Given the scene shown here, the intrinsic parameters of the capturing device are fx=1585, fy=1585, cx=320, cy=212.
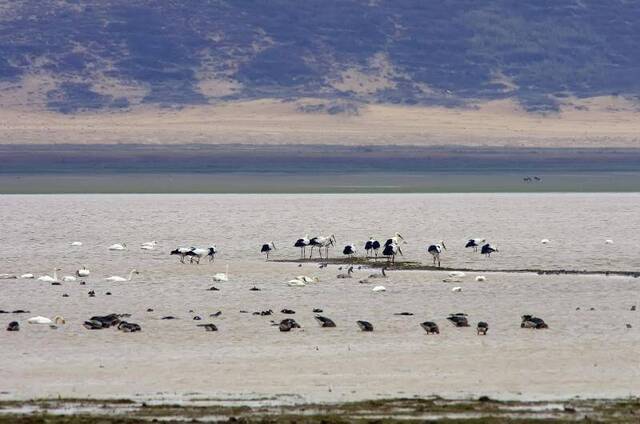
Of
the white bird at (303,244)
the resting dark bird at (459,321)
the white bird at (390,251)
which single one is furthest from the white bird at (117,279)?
the resting dark bird at (459,321)

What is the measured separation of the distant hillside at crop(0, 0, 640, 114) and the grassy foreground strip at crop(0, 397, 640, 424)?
107815 millimetres

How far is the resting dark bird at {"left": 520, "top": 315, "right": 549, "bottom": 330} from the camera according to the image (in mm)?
25469

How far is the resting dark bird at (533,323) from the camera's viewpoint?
25469 millimetres

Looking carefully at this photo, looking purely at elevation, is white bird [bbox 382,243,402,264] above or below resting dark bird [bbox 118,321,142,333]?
above

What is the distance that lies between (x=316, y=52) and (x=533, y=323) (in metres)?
125

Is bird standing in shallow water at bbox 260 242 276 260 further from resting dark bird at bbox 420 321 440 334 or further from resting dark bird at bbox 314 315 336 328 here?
resting dark bird at bbox 420 321 440 334

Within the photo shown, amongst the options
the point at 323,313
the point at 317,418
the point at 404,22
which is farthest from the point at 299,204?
the point at 404,22

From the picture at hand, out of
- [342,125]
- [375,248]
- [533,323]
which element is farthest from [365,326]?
[342,125]

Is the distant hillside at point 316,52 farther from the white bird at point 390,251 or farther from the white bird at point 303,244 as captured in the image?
the white bird at point 390,251

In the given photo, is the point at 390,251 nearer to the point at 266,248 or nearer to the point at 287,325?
the point at 266,248

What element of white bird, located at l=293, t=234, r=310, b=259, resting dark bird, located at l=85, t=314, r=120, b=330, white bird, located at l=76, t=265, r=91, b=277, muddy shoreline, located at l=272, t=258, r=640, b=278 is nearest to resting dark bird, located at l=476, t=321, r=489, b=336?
resting dark bird, located at l=85, t=314, r=120, b=330

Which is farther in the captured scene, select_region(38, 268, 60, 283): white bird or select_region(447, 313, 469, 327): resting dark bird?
select_region(38, 268, 60, 283): white bird

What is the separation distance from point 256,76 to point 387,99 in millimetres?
14706

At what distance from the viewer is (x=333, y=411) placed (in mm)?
18062
